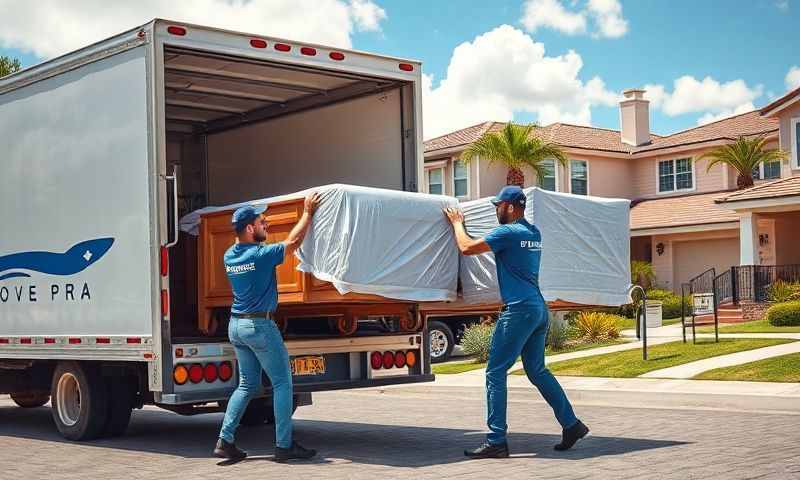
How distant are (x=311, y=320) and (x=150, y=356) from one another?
204 centimetres

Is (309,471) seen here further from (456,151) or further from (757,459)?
(456,151)

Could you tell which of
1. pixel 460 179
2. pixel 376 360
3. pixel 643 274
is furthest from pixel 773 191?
pixel 376 360

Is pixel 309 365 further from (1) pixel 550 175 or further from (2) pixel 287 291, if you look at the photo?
(1) pixel 550 175

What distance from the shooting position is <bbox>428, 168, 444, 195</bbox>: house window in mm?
39531

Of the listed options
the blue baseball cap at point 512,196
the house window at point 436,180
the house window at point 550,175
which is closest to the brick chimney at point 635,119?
the house window at point 550,175

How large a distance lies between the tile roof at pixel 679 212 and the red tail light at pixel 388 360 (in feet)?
83.4

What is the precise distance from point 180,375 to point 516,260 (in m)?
2.85

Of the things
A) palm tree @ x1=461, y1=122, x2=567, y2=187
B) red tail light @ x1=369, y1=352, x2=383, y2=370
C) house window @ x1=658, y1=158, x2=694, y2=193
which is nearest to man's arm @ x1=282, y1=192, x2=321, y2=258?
red tail light @ x1=369, y1=352, x2=383, y2=370

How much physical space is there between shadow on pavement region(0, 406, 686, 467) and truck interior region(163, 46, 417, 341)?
3.72 feet

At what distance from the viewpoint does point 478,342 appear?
21000 mm

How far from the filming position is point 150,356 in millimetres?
9164

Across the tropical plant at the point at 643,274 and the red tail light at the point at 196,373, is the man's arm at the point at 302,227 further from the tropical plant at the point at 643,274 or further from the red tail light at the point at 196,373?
the tropical plant at the point at 643,274

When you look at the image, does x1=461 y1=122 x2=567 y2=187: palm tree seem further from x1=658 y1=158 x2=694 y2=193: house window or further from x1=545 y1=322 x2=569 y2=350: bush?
x1=545 y1=322 x2=569 y2=350: bush

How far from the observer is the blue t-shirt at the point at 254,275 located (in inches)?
340
